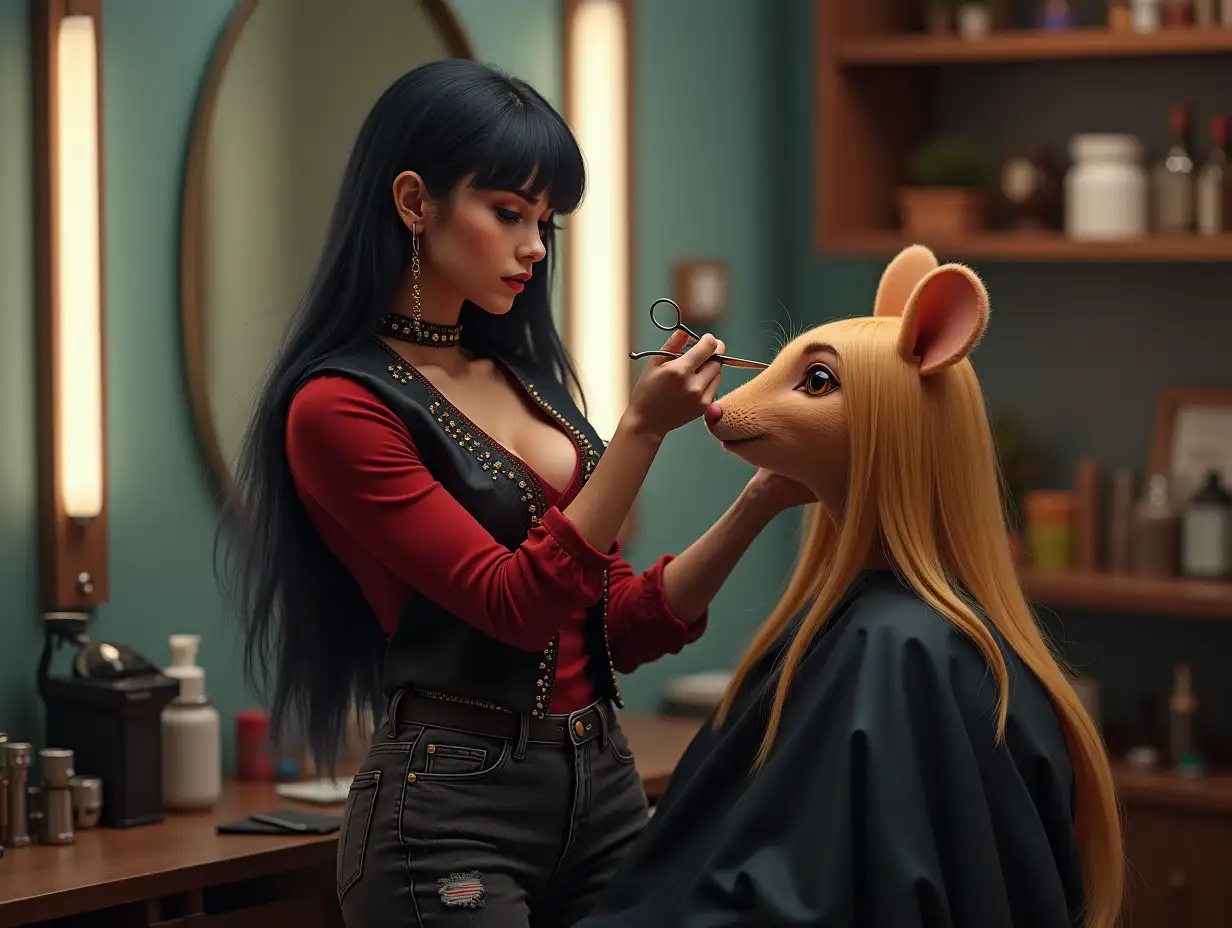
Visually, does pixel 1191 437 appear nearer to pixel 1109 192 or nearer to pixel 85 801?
pixel 1109 192

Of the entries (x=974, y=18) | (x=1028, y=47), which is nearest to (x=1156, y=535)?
(x=1028, y=47)

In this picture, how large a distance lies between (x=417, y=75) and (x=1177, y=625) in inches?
84.6

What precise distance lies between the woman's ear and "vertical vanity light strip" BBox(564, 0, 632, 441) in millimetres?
1272

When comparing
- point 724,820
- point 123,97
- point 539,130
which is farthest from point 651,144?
point 724,820

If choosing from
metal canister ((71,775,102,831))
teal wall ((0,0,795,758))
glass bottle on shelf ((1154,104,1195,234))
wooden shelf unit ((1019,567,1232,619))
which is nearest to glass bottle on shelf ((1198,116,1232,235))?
glass bottle on shelf ((1154,104,1195,234))

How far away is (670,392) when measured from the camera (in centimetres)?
172

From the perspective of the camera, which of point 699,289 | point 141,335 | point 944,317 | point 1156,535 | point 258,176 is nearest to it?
point 944,317

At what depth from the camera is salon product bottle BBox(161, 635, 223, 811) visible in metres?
2.44

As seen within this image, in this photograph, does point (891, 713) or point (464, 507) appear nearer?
point (891, 713)

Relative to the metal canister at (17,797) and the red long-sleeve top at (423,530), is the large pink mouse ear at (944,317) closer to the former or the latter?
the red long-sleeve top at (423,530)

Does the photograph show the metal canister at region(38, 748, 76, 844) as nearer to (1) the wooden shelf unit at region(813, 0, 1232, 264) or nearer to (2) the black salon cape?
(2) the black salon cape

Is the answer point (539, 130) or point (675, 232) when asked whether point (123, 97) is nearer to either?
point (539, 130)

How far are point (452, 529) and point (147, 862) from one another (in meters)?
0.74

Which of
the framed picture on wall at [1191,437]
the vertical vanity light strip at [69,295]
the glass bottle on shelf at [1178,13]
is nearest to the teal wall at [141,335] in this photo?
the vertical vanity light strip at [69,295]
